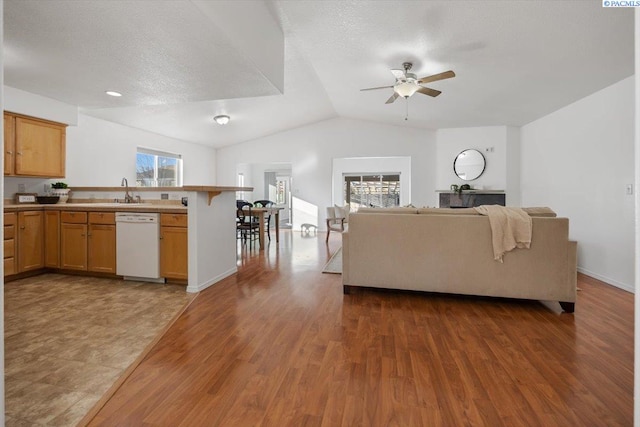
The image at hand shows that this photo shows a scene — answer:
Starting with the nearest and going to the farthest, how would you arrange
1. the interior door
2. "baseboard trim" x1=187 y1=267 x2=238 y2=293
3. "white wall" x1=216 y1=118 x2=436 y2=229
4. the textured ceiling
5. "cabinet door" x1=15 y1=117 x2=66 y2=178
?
1. the textured ceiling
2. "baseboard trim" x1=187 y1=267 x2=238 y2=293
3. "cabinet door" x1=15 y1=117 x2=66 y2=178
4. "white wall" x1=216 y1=118 x2=436 y2=229
5. the interior door

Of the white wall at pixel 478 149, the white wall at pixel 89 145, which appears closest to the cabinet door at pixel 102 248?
the white wall at pixel 89 145

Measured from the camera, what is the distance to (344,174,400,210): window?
927cm

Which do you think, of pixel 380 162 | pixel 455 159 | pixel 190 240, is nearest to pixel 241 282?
pixel 190 240

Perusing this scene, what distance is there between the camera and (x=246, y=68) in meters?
3.04

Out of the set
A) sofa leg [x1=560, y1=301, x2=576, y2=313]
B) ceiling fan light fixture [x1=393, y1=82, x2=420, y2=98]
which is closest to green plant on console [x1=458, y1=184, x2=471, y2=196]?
ceiling fan light fixture [x1=393, y1=82, x2=420, y2=98]

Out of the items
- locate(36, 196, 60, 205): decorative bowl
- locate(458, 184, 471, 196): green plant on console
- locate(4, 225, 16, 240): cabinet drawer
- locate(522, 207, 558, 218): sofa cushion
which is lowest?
locate(4, 225, 16, 240): cabinet drawer

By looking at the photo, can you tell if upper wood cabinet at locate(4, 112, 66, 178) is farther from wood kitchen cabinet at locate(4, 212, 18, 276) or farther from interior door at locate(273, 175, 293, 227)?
interior door at locate(273, 175, 293, 227)

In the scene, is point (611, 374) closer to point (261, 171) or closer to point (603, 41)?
point (603, 41)

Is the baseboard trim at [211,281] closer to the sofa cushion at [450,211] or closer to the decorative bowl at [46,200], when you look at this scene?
the sofa cushion at [450,211]

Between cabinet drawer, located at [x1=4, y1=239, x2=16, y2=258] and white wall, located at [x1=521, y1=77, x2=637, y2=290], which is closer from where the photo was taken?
white wall, located at [x1=521, y1=77, x2=637, y2=290]

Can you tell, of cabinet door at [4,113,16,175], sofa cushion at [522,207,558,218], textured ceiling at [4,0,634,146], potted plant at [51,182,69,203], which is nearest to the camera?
textured ceiling at [4,0,634,146]

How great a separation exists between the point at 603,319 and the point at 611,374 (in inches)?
41.1

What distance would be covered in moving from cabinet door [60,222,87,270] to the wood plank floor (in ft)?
6.65

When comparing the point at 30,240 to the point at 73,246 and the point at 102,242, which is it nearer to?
the point at 73,246
